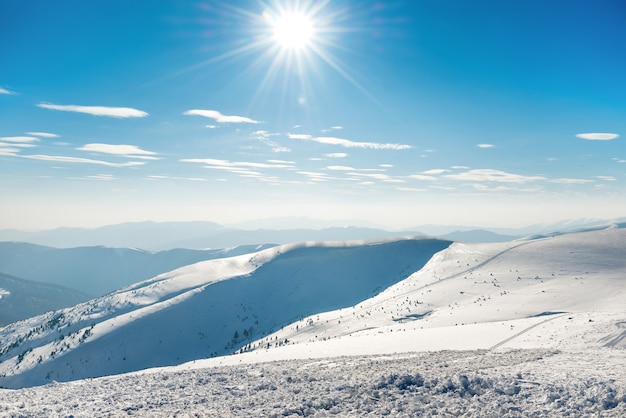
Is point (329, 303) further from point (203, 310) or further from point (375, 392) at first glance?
point (375, 392)

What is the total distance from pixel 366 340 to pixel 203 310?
91571 mm

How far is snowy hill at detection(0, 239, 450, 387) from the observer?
9388 centimetres

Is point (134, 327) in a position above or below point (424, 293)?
below

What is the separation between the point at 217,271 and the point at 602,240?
125962mm

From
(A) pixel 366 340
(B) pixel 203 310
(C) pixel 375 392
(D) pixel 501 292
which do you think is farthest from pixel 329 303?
(C) pixel 375 392

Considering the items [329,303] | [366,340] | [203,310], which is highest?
[366,340]

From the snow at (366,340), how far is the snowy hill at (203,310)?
25.5 inches

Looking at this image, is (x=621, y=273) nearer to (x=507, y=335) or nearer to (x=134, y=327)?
(x=507, y=335)

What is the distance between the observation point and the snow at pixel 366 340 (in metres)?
13.7

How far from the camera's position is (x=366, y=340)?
3572 centimetres

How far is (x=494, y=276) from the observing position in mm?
80688

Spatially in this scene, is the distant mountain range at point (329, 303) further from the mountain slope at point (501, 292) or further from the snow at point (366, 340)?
the snow at point (366, 340)

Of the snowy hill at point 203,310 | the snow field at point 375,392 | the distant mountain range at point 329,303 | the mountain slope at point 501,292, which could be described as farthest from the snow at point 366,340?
the snowy hill at point 203,310

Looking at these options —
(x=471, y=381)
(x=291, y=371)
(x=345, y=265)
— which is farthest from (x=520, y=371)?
(x=345, y=265)
